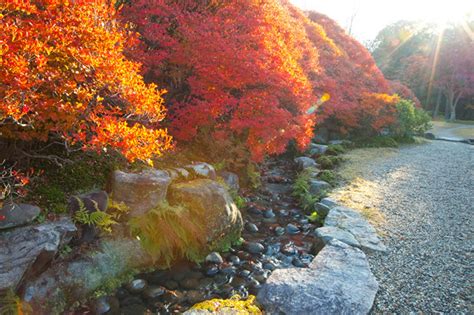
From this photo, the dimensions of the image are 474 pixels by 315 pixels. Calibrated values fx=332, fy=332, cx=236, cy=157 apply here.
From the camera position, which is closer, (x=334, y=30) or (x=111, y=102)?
(x=111, y=102)

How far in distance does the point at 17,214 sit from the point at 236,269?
3.18 m

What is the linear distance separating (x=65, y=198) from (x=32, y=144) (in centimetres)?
109

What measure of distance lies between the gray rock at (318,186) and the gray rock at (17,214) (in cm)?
646

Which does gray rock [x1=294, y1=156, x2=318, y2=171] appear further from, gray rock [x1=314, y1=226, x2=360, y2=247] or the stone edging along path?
the stone edging along path

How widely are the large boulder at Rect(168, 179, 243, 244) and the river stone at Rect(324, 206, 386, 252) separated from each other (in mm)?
1961

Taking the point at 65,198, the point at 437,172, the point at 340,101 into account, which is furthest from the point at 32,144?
the point at 340,101

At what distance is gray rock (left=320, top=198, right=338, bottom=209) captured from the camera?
7609mm

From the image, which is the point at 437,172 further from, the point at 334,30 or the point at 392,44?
the point at 392,44

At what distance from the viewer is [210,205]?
591 cm

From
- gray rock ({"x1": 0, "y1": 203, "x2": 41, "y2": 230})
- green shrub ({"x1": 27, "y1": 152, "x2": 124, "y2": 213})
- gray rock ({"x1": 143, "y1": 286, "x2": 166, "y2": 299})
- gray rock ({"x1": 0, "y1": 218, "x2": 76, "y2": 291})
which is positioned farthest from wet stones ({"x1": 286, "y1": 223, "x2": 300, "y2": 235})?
gray rock ({"x1": 0, "y1": 203, "x2": 41, "y2": 230})

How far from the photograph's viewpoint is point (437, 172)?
1097cm

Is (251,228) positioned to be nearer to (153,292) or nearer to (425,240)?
(153,292)

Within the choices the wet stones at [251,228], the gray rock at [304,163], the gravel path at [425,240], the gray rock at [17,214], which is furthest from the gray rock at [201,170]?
the gray rock at [304,163]

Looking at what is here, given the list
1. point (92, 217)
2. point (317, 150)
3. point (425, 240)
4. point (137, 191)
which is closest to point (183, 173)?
point (137, 191)
